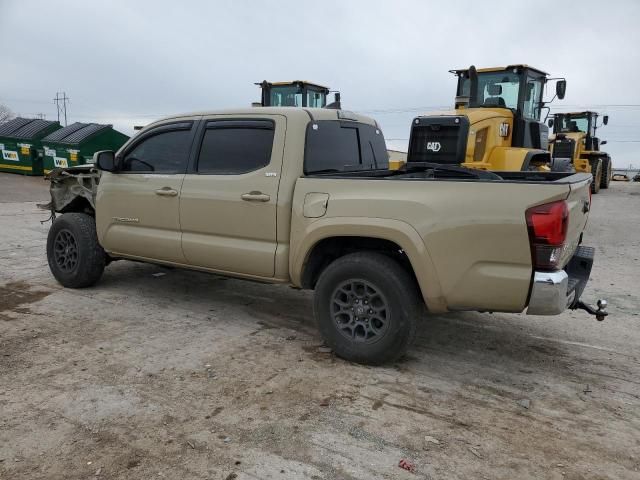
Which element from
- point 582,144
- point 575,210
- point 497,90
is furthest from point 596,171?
point 575,210

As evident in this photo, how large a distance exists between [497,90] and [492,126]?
1566 mm

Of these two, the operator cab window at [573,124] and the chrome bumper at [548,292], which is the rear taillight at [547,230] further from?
the operator cab window at [573,124]

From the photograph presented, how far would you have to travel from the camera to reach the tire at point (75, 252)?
18.5 ft

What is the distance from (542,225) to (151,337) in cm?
320

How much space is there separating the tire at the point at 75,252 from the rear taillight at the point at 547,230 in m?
4.46

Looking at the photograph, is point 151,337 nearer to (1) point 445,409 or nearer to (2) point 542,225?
(1) point 445,409

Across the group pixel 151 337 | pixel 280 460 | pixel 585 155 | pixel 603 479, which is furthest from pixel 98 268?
pixel 585 155

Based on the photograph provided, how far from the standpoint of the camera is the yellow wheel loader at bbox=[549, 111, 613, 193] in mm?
17281

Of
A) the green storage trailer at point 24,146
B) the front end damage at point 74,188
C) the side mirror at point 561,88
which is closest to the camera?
the front end damage at point 74,188

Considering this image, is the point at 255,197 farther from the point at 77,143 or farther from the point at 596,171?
the point at 596,171

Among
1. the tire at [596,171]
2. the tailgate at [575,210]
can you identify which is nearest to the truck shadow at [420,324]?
the tailgate at [575,210]

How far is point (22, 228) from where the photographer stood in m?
9.78

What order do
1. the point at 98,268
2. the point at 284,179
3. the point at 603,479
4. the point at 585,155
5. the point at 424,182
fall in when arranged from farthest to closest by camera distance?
the point at 585,155 → the point at 98,268 → the point at 284,179 → the point at 424,182 → the point at 603,479

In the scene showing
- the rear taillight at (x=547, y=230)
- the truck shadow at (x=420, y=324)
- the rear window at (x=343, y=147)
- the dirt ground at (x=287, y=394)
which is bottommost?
the dirt ground at (x=287, y=394)
